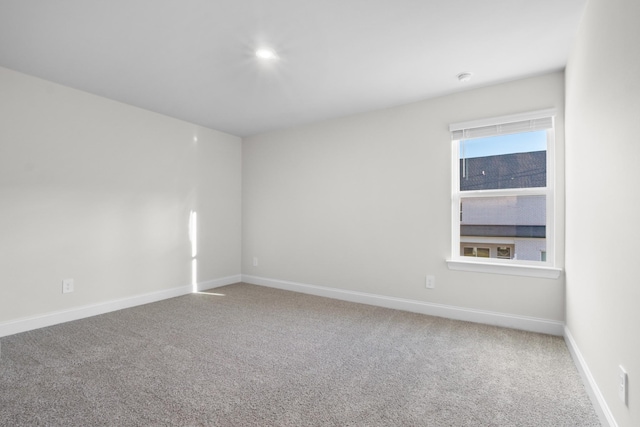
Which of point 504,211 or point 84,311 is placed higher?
point 504,211

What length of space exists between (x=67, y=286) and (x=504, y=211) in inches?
167

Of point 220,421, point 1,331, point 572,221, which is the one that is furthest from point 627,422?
point 1,331

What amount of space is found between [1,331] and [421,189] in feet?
13.1

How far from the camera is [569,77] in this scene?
243 cm

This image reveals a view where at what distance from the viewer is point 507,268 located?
2871 millimetres

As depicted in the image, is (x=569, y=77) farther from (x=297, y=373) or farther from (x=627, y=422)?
(x=297, y=373)

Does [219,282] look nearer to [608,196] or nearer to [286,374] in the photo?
[286,374]

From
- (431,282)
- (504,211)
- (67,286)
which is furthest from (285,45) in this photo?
(67,286)

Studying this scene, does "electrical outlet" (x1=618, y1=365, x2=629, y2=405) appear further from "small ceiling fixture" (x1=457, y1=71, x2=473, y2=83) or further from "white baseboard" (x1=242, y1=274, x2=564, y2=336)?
"small ceiling fixture" (x1=457, y1=71, x2=473, y2=83)

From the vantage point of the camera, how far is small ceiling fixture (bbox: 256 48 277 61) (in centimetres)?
239

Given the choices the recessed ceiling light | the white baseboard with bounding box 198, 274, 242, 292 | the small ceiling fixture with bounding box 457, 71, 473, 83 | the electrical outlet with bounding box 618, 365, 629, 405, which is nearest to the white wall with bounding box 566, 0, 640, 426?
the electrical outlet with bounding box 618, 365, 629, 405

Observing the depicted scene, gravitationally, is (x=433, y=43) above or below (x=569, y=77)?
above

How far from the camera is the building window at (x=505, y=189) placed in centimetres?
280

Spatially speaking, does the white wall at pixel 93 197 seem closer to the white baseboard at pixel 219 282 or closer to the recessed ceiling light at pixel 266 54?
the white baseboard at pixel 219 282
